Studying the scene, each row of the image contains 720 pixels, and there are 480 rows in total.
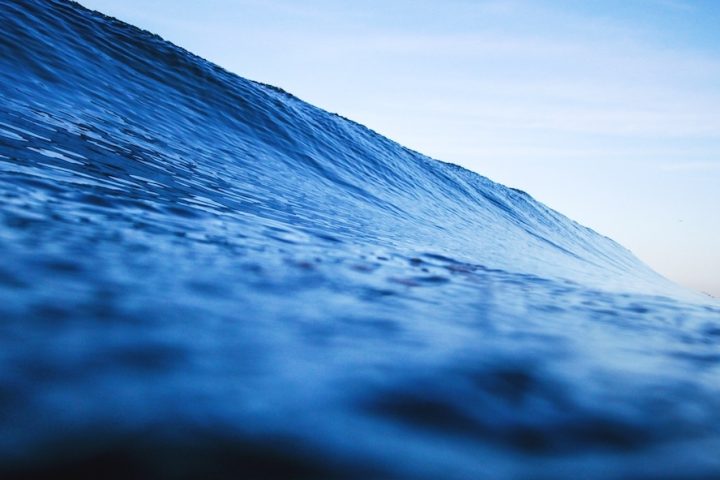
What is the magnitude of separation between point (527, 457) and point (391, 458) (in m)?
0.26

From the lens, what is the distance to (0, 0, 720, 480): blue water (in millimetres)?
777

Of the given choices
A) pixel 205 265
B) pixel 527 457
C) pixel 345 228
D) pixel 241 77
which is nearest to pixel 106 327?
pixel 205 265

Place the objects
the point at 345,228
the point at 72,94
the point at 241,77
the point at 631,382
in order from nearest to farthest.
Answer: the point at 631,382 → the point at 345,228 → the point at 72,94 → the point at 241,77

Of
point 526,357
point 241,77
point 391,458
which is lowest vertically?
point 391,458

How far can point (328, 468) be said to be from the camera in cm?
74

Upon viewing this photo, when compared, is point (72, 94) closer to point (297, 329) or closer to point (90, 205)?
point (90, 205)

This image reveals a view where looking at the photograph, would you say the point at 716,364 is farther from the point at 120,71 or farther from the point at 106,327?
the point at 120,71

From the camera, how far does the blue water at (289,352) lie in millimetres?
777

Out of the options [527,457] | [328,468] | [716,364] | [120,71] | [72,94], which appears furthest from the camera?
[120,71]

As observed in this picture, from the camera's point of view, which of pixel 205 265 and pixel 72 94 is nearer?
pixel 205 265

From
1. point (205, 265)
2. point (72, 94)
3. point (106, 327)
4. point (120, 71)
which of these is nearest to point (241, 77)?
point (120, 71)

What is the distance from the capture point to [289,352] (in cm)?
118

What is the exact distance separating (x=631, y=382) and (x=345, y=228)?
2523 millimetres

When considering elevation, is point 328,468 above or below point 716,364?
below
